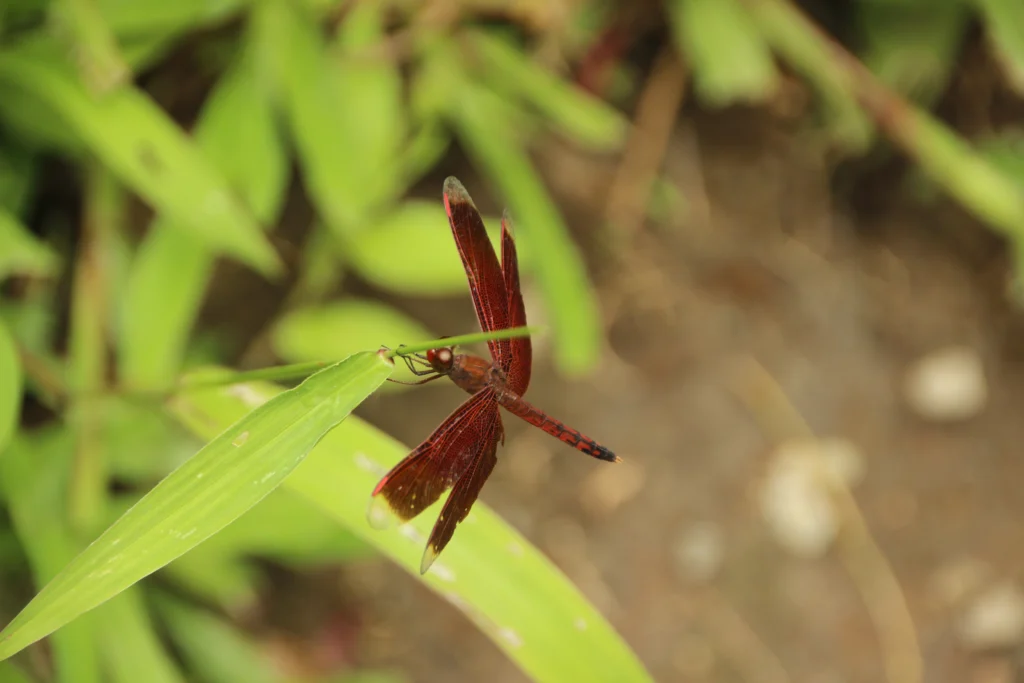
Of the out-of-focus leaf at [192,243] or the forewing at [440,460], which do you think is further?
the out-of-focus leaf at [192,243]

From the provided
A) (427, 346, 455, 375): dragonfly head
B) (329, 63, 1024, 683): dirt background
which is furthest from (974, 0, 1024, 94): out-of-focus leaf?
(427, 346, 455, 375): dragonfly head

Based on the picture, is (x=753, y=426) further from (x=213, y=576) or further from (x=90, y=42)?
(x=90, y=42)

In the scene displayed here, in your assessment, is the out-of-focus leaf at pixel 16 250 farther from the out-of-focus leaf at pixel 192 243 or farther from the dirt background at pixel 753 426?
the dirt background at pixel 753 426

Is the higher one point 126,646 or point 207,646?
point 126,646

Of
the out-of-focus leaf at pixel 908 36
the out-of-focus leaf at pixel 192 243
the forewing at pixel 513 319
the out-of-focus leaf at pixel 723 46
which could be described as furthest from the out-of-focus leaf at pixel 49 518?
the out-of-focus leaf at pixel 908 36

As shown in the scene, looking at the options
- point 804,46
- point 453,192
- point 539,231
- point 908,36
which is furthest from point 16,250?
point 908,36

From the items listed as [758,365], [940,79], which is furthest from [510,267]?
[940,79]
